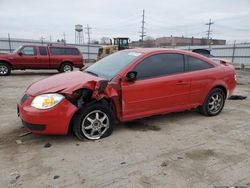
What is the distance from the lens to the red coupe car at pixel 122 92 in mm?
3566

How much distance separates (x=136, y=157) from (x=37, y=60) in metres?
11.5

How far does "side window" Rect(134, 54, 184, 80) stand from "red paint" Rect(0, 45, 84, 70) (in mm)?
10423

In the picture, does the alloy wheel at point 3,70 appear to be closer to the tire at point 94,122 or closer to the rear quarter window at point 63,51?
the rear quarter window at point 63,51

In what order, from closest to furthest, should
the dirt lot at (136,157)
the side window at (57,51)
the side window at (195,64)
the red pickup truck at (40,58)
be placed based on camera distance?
the dirt lot at (136,157) → the side window at (195,64) → the red pickup truck at (40,58) → the side window at (57,51)

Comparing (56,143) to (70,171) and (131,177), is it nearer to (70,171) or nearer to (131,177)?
(70,171)

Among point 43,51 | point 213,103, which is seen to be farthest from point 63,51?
point 213,103

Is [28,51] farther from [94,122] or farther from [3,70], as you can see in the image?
[94,122]

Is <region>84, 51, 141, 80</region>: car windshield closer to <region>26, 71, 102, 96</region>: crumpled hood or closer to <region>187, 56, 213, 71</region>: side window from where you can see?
<region>26, 71, 102, 96</region>: crumpled hood

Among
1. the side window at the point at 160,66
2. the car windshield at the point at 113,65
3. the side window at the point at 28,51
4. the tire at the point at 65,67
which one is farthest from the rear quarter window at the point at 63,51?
the side window at the point at 160,66

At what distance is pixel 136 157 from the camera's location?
3.34 meters

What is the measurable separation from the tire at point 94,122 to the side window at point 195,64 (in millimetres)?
2064

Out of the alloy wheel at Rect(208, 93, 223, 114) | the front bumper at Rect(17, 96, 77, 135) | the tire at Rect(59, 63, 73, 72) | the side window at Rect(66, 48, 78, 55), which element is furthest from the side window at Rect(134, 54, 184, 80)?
the side window at Rect(66, 48, 78, 55)

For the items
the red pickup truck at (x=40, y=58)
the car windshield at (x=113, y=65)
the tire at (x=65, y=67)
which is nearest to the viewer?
the car windshield at (x=113, y=65)

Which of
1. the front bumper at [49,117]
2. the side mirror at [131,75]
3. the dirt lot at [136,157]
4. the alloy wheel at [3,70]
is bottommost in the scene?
the dirt lot at [136,157]
